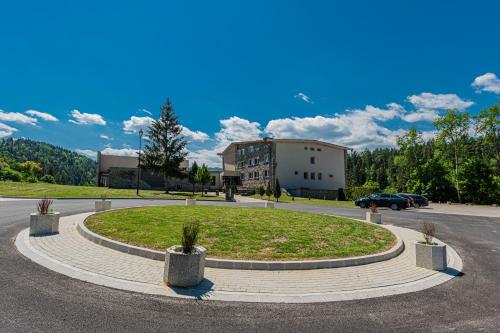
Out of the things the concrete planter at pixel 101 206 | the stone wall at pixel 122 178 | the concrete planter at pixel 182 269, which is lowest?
the concrete planter at pixel 182 269

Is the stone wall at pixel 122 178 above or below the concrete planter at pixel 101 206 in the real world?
above

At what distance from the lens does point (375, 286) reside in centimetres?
669

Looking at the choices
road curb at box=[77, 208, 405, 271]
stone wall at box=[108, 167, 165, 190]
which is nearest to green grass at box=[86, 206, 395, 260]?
road curb at box=[77, 208, 405, 271]

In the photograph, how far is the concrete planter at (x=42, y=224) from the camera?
34.4 feet

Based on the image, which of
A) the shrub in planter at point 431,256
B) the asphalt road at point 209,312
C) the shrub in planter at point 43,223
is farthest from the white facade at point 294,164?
the asphalt road at point 209,312

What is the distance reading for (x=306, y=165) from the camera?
2103 inches

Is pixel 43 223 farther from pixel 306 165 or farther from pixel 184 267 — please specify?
pixel 306 165

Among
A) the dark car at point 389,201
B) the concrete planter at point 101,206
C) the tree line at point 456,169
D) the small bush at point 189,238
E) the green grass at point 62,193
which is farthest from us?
the tree line at point 456,169

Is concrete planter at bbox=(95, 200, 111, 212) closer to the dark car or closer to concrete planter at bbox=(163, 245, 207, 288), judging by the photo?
concrete planter at bbox=(163, 245, 207, 288)

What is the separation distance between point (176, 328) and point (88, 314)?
1.51m

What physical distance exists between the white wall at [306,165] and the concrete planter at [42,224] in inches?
1647

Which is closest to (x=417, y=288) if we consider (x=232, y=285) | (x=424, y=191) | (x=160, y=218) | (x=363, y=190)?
(x=232, y=285)

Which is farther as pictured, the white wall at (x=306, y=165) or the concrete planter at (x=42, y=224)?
the white wall at (x=306, y=165)

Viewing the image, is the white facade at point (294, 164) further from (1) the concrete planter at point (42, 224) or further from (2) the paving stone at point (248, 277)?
(2) the paving stone at point (248, 277)
